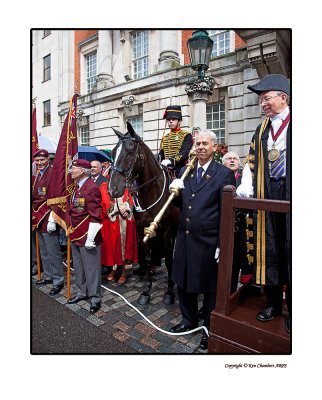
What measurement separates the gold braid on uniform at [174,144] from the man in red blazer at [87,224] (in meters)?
1.70

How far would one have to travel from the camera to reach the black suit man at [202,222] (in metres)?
2.41

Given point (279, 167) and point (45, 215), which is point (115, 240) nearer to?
point (45, 215)

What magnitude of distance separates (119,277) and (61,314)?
1425 mm

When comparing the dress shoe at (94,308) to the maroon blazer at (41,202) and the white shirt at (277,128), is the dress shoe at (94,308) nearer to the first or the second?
the maroon blazer at (41,202)

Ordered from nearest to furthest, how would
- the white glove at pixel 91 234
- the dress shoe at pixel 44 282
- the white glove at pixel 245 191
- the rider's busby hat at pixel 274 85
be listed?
the rider's busby hat at pixel 274 85 < the white glove at pixel 245 191 < the white glove at pixel 91 234 < the dress shoe at pixel 44 282

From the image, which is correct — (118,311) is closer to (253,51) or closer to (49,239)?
(49,239)

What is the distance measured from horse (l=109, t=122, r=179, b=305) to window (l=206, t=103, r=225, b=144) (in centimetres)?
490

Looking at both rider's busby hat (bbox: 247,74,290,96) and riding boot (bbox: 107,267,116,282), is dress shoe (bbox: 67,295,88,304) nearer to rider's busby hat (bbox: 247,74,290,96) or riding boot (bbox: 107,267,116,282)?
riding boot (bbox: 107,267,116,282)

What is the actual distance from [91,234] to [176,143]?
2.31m

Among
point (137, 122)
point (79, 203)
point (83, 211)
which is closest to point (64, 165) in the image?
point (79, 203)

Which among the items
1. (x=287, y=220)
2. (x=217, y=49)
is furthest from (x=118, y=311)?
(x=217, y=49)

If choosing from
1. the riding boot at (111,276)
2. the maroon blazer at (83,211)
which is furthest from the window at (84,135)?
the maroon blazer at (83,211)

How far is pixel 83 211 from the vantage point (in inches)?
134

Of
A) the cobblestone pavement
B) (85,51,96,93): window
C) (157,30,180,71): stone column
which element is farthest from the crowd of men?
(157,30,180,71): stone column
